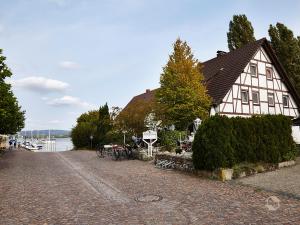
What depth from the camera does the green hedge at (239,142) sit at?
1266 centimetres

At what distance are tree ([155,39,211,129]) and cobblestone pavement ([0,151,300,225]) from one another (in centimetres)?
1170

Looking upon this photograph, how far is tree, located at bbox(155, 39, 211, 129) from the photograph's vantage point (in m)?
24.1

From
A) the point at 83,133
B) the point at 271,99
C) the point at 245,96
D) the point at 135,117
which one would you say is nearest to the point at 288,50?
the point at 271,99

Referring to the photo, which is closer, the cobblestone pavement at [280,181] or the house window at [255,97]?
the cobblestone pavement at [280,181]

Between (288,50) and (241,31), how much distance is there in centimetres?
656

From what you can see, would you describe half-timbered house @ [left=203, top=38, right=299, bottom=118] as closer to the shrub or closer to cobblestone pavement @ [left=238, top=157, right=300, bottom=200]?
the shrub

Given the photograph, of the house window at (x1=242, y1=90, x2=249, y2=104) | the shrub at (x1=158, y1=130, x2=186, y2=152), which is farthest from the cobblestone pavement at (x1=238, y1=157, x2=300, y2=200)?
the house window at (x1=242, y1=90, x2=249, y2=104)

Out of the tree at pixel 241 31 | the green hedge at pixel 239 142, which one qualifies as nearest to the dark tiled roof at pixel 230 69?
the tree at pixel 241 31

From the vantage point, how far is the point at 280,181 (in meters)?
11.2

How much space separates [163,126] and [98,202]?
15.9m

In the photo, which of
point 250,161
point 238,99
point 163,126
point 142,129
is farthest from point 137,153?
point 238,99

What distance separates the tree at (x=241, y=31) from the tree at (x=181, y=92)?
47.6 ft

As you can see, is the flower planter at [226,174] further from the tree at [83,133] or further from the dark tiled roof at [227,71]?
the tree at [83,133]

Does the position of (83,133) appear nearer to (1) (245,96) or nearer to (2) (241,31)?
(1) (245,96)
